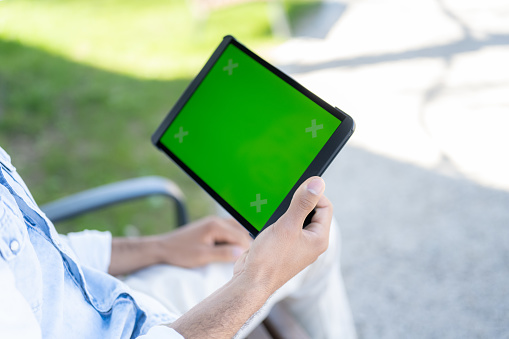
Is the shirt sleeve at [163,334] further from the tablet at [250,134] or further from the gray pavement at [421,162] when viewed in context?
the gray pavement at [421,162]

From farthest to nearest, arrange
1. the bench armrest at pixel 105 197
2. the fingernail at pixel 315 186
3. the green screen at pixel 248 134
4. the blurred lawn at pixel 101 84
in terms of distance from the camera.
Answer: the blurred lawn at pixel 101 84, the bench armrest at pixel 105 197, the green screen at pixel 248 134, the fingernail at pixel 315 186

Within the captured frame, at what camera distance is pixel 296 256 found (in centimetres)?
81

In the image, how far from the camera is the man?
2.49ft

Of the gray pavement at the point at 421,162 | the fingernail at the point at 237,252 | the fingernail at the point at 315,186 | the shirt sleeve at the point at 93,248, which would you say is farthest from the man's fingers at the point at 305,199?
the gray pavement at the point at 421,162

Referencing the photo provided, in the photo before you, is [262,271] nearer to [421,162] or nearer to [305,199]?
[305,199]

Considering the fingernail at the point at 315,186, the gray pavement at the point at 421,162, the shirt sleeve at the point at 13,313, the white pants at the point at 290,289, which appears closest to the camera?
the shirt sleeve at the point at 13,313

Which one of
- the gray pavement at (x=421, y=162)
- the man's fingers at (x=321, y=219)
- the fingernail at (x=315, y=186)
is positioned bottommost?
the gray pavement at (x=421, y=162)

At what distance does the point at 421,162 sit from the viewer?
7.07ft

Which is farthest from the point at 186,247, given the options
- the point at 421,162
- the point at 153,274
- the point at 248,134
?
the point at 421,162

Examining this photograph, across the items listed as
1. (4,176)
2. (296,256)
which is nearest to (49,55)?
(4,176)

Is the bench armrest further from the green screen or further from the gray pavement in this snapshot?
the gray pavement

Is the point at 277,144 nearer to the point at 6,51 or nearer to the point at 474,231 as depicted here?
the point at 474,231

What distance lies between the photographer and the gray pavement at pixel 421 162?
1.65 metres

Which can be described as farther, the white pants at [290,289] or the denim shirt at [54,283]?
the white pants at [290,289]
